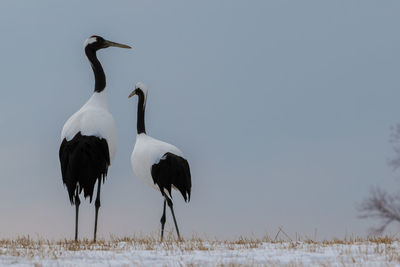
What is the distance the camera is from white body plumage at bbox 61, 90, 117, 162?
1046 cm

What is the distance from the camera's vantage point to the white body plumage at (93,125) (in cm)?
1046

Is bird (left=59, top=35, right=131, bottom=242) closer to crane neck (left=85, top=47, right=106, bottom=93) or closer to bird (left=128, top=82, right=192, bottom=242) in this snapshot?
crane neck (left=85, top=47, right=106, bottom=93)

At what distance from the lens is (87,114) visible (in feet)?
35.1

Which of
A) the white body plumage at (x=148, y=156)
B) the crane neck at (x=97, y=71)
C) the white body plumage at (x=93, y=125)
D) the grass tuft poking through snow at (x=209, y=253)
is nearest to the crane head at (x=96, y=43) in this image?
the crane neck at (x=97, y=71)

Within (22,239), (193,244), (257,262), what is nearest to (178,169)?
(193,244)

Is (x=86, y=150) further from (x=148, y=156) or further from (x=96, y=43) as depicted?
(x=96, y=43)

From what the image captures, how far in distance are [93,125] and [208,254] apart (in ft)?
11.6

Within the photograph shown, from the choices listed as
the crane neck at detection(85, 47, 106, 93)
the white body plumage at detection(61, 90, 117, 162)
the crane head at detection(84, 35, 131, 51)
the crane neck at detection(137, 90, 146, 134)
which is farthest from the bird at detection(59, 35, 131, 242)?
the crane neck at detection(137, 90, 146, 134)

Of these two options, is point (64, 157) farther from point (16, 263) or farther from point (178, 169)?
point (16, 263)

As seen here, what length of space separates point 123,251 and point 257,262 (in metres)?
2.11

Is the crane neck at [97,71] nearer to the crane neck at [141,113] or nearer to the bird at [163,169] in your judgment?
the bird at [163,169]

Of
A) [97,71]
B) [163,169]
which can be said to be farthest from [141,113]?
[163,169]

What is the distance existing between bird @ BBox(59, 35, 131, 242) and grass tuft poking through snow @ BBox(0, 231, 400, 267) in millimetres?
1067

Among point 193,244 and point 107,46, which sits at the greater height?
point 107,46
